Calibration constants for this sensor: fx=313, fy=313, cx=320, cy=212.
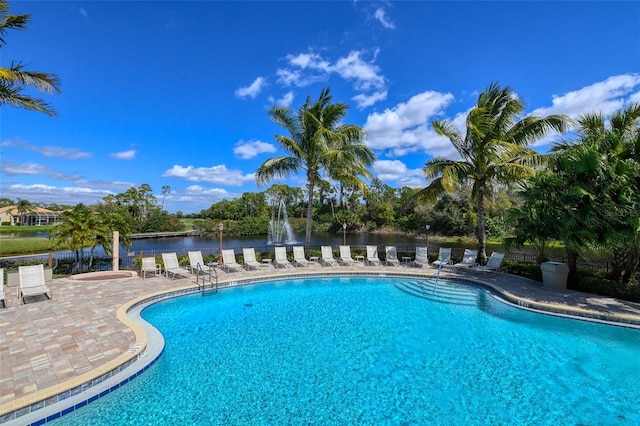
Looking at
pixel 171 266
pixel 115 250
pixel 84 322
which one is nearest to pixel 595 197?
pixel 84 322

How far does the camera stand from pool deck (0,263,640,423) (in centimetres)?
441

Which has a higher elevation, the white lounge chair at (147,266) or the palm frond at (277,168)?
the palm frond at (277,168)

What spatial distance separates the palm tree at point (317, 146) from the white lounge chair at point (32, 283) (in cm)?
882

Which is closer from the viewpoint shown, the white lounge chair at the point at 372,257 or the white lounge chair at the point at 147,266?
the white lounge chair at the point at 147,266

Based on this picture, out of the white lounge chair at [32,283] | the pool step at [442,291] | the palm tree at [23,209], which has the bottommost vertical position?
the pool step at [442,291]

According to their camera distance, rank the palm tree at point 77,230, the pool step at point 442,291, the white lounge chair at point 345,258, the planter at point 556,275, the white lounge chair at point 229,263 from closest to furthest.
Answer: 1. the pool step at point 442,291
2. the planter at point 556,275
3. the palm tree at point 77,230
4. the white lounge chair at point 229,263
5. the white lounge chair at point 345,258

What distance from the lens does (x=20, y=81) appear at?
8.45 m

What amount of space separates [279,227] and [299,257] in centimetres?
3767

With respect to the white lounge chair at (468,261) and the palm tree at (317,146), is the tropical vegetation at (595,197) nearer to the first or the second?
the white lounge chair at (468,261)

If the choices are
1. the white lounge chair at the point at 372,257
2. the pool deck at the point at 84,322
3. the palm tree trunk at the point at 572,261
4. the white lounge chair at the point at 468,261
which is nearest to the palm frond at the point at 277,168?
the pool deck at the point at 84,322

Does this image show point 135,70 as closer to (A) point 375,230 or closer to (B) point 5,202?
(A) point 375,230

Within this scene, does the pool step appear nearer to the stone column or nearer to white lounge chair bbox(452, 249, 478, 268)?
white lounge chair bbox(452, 249, 478, 268)

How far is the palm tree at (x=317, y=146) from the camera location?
1495 centimetres

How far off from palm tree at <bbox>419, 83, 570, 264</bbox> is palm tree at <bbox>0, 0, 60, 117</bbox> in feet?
44.3
